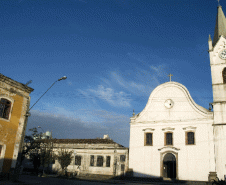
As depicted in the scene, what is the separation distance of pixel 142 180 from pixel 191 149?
7.35 m

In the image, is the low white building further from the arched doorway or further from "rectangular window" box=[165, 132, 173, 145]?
"rectangular window" box=[165, 132, 173, 145]

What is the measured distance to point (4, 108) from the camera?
1828 cm

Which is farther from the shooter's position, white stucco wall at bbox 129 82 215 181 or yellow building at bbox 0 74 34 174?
white stucco wall at bbox 129 82 215 181

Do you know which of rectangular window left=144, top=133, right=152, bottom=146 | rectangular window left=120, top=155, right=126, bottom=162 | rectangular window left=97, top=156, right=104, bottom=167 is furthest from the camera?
rectangular window left=97, top=156, right=104, bottom=167

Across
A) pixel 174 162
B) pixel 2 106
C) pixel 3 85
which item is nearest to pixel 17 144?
pixel 2 106

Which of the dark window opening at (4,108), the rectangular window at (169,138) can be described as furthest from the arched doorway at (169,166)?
the dark window opening at (4,108)

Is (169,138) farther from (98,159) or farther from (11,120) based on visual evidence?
(11,120)

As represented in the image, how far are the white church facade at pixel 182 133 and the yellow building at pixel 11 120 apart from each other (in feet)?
55.3

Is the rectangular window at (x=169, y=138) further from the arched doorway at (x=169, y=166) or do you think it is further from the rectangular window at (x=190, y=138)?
the rectangular window at (x=190, y=138)

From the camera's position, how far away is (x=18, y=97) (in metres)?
19.5

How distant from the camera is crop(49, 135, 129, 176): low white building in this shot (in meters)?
32.1

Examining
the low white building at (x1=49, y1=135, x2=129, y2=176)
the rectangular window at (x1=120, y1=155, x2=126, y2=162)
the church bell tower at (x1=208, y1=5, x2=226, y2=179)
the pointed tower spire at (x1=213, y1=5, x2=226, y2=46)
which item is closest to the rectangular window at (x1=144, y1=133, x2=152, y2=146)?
the low white building at (x1=49, y1=135, x2=129, y2=176)

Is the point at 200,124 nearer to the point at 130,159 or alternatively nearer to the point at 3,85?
the point at 130,159

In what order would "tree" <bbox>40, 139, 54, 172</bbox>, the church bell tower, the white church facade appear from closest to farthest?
the church bell tower
the white church facade
"tree" <bbox>40, 139, 54, 172</bbox>
